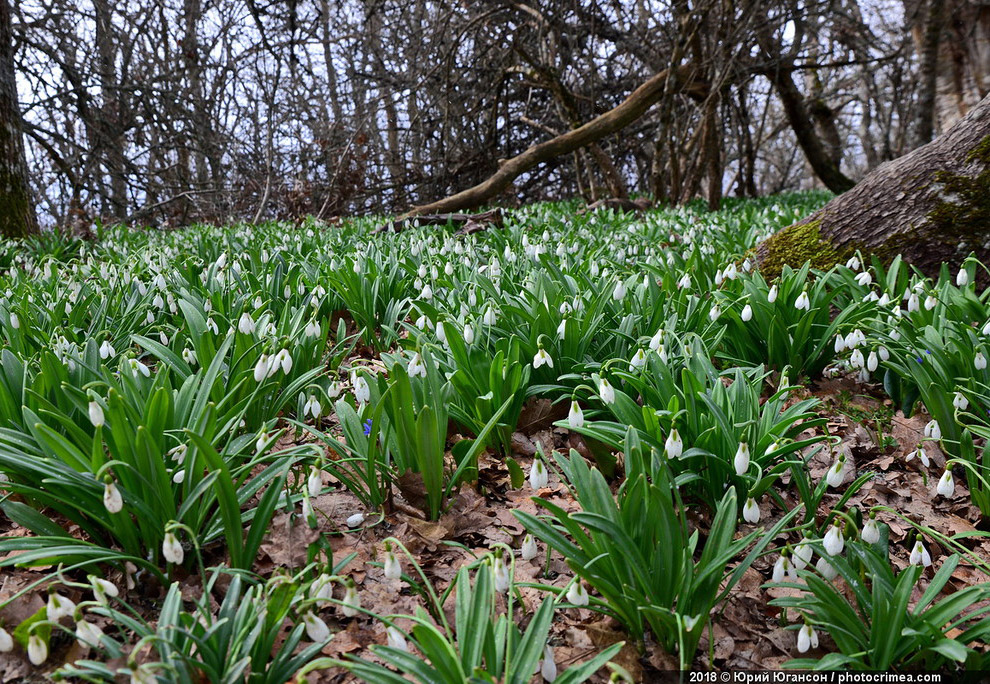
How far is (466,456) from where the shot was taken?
198cm

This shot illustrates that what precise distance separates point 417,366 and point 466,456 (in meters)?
0.31

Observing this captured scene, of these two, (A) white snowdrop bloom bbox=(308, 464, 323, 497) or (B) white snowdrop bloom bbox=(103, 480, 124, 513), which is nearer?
(B) white snowdrop bloom bbox=(103, 480, 124, 513)

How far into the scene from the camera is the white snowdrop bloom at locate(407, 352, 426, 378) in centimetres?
203

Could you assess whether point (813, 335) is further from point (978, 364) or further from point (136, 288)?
Result: point (136, 288)

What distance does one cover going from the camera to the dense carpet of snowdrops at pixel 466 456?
1.35 meters

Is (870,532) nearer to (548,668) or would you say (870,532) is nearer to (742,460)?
(742,460)

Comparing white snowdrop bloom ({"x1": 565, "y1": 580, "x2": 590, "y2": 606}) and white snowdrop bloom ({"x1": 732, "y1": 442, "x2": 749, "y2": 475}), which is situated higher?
white snowdrop bloom ({"x1": 732, "y1": 442, "x2": 749, "y2": 475})

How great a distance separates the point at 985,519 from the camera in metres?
2.03

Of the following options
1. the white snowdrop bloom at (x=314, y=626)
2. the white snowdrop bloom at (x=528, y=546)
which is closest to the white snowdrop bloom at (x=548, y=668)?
the white snowdrop bloom at (x=528, y=546)

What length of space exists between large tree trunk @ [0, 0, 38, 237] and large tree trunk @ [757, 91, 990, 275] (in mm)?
6622

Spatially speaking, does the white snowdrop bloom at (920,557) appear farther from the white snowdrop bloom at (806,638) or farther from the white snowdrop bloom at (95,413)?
the white snowdrop bloom at (95,413)

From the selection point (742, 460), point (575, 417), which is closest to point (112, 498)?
point (575, 417)

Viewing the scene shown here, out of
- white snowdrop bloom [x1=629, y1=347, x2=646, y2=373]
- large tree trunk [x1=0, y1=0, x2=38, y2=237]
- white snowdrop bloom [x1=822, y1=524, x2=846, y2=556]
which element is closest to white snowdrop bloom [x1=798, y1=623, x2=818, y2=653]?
white snowdrop bloom [x1=822, y1=524, x2=846, y2=556]

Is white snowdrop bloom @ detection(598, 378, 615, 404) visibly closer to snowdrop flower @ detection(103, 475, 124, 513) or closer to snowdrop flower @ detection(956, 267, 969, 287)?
snowdrop flower @ detection(103, 475, 124, 513)
